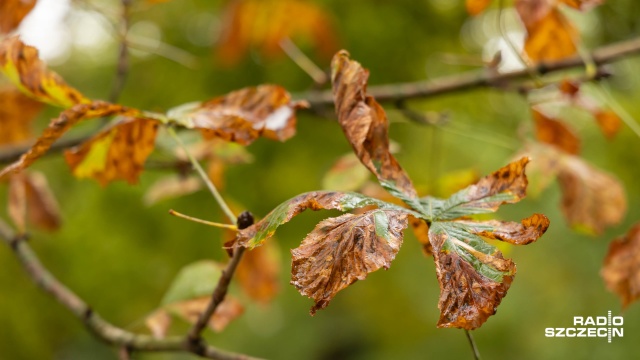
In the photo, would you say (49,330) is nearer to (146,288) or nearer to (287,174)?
(146,288)

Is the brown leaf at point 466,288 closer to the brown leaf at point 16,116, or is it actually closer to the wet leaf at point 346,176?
the wet leaf at point 346,176

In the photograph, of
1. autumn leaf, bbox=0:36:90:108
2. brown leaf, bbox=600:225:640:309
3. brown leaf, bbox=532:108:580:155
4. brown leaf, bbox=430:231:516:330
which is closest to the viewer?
brown leaf, bbox=430:231:516:330

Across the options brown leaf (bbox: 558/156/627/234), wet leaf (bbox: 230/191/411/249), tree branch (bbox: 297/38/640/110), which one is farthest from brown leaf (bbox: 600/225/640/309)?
wet leaf (bbox: 230/191/411/249)

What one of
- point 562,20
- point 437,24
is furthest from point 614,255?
point 437,24

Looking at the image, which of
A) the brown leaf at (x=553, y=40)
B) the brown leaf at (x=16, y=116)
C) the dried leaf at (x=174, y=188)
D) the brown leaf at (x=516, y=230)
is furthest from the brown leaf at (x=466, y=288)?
the brown leaf at (x=16, y=116)

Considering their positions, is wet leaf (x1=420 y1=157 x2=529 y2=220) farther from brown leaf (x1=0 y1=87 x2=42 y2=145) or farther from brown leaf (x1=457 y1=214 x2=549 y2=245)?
brown leaf (x1=0 y1=87 x2=42 y2=145)

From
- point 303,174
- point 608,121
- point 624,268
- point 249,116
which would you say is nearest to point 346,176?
point 249,116
